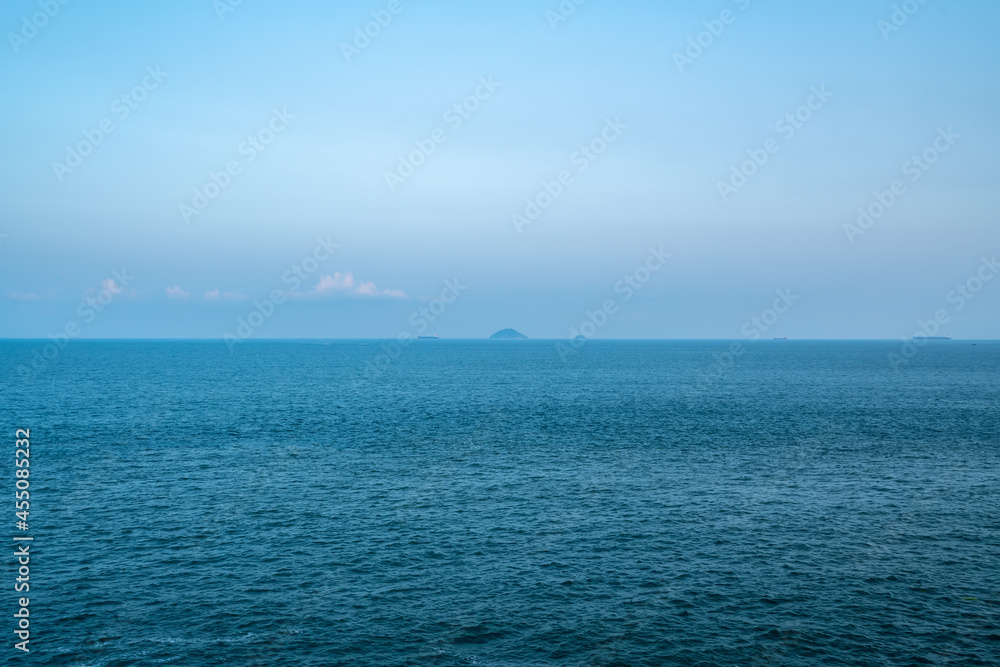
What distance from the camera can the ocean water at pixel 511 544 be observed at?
3381cm

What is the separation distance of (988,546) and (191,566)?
55195 millimetres

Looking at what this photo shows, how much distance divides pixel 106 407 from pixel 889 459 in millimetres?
123503

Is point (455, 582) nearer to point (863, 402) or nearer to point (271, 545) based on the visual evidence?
point (271, 545)

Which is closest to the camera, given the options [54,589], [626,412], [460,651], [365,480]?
[460,651]

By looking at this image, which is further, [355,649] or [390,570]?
[390,570]

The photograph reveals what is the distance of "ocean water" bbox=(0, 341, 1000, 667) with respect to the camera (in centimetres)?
3381

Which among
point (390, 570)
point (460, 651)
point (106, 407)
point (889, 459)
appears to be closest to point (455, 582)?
point (390, 570)

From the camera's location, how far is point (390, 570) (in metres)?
42.9

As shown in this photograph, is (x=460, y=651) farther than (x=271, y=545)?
No

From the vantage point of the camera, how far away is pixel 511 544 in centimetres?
4781

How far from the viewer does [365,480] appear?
66250mm

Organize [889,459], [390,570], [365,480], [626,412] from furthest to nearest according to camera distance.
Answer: [626,412] < [889,459] < [365,480] < [390,570]

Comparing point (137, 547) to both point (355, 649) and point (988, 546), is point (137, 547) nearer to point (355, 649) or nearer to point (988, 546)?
point (355, 649)

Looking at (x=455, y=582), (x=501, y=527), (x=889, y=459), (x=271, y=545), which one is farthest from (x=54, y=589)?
(x=889, y=459)
